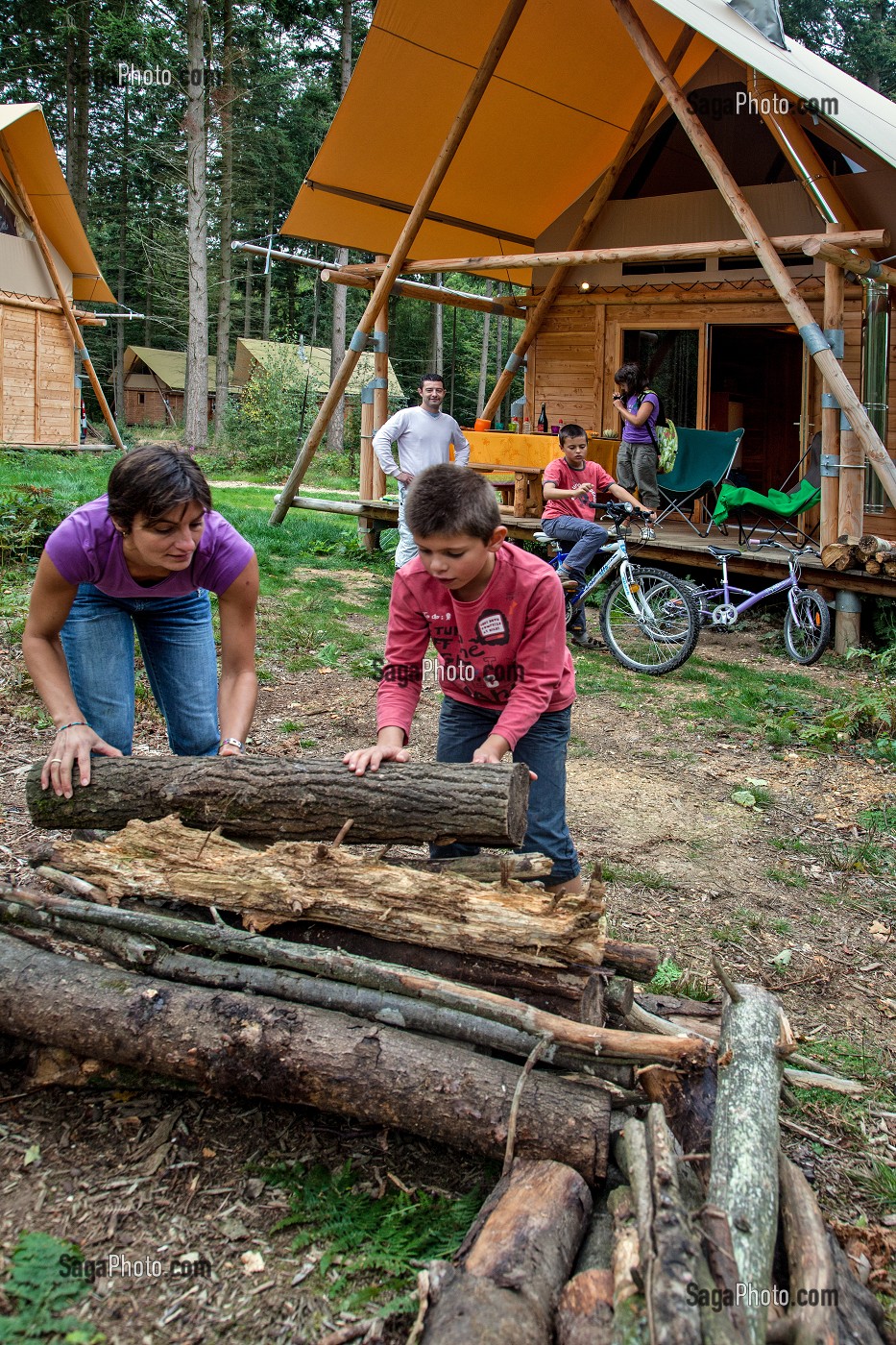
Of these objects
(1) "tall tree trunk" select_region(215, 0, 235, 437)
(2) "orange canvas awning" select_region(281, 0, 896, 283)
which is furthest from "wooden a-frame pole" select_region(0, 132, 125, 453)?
(2) "orange canvas awning" select_region(281, 0, 896, 283)

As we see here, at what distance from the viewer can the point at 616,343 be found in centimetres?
1432

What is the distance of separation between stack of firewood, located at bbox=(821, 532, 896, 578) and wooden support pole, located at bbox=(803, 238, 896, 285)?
2444 millimetres

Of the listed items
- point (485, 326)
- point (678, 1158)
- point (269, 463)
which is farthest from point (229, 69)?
point (678, 1158)

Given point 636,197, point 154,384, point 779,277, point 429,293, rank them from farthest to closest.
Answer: point 154,384 → point 429,293 → point 636,197 → point 779,277

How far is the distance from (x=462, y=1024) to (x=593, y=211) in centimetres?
1363

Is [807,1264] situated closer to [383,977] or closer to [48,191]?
[383,977]

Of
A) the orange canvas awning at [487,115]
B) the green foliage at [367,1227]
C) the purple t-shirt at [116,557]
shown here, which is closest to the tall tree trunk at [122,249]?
the orange canvas awning at [487,115]

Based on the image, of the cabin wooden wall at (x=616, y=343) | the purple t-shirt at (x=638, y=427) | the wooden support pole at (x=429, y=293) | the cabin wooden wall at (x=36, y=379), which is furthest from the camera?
the cabin wooden wall at (x=36, y=379)

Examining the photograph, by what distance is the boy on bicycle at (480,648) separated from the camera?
314cm

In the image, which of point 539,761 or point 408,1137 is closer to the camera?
point 408,1137

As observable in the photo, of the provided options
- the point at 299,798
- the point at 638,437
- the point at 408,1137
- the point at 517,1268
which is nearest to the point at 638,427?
the point at 638,437

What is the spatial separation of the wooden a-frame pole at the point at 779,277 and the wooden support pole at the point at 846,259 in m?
0.30

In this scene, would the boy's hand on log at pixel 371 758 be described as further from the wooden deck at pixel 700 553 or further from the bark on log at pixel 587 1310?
the wooden deck at pixel 700 553
